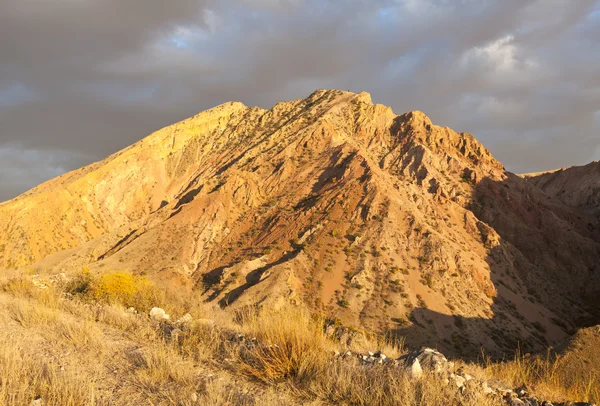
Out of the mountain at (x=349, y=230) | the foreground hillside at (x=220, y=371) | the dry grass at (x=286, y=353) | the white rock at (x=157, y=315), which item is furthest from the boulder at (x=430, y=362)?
the mountain at (x=349, y=230)

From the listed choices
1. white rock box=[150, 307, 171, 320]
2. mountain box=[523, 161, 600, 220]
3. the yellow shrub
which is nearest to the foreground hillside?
white rock box=[150, 307, 171, 320]

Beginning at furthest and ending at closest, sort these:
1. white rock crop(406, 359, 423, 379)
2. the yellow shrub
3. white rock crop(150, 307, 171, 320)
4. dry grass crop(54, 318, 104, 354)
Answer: the yellow shrub < white rock crop(150, 307, 171, 320) < dry grass crop(54, 318, 104, 354) < white rock crop(406, 359, 423, 379)

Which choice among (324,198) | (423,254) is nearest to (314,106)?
(324,198)

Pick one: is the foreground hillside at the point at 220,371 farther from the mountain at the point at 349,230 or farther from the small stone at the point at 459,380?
the mountain at the point at 349,230

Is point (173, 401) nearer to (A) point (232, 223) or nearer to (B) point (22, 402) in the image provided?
(B) point (22, 402)

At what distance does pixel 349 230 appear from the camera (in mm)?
42375

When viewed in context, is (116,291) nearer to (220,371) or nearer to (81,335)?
(81,335)

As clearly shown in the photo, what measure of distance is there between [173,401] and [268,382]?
1384mm

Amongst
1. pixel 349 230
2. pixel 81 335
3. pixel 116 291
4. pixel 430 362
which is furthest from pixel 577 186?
pixel 81 335

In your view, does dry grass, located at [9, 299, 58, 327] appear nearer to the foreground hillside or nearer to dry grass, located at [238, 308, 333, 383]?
the foreground hillside

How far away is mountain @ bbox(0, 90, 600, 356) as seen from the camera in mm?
35344

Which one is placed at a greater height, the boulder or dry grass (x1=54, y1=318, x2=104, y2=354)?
dry grass (x1=54, y1=318, x2=104, y2=354)

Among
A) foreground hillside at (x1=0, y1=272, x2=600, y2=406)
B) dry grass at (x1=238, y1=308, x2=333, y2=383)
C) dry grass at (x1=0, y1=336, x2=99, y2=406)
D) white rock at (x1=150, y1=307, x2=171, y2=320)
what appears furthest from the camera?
white rock at (x1=150, y1=307, x2=171, y2=320)

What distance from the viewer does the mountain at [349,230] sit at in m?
35.3
